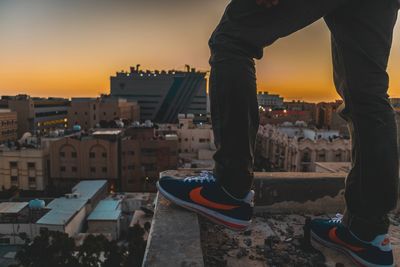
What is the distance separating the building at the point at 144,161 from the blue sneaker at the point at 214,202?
19212 mm

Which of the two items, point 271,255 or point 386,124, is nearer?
point 386,124

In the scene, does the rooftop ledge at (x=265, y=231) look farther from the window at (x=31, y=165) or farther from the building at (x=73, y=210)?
the window at (x=31, y=165)

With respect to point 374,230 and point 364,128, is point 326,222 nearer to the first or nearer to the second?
point 374,230

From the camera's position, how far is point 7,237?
39.8 ft

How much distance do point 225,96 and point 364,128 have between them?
63 cm

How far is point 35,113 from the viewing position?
38.3 m

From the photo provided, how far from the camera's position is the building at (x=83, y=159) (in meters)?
20.0

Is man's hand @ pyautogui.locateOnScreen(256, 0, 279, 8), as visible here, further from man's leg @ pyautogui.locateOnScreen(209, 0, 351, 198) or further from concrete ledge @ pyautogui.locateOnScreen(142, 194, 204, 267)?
concrete ledge @ pyautogui.locateOnScreen(142, 194, 204, 267)

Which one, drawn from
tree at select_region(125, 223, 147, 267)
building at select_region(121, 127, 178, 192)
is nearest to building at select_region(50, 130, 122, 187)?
building at select_region(121, 127, 178, 192)

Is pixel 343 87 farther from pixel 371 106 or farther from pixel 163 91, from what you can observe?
pixel 163 91

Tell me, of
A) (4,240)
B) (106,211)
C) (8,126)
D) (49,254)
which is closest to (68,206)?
(106,211)

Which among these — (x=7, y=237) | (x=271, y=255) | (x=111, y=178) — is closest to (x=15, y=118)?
(x=111, y=178)

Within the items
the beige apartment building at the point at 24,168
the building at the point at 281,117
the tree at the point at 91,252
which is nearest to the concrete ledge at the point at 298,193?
the tree at the point at 91,252

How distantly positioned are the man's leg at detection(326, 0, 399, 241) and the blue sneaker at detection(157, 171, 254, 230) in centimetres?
50
